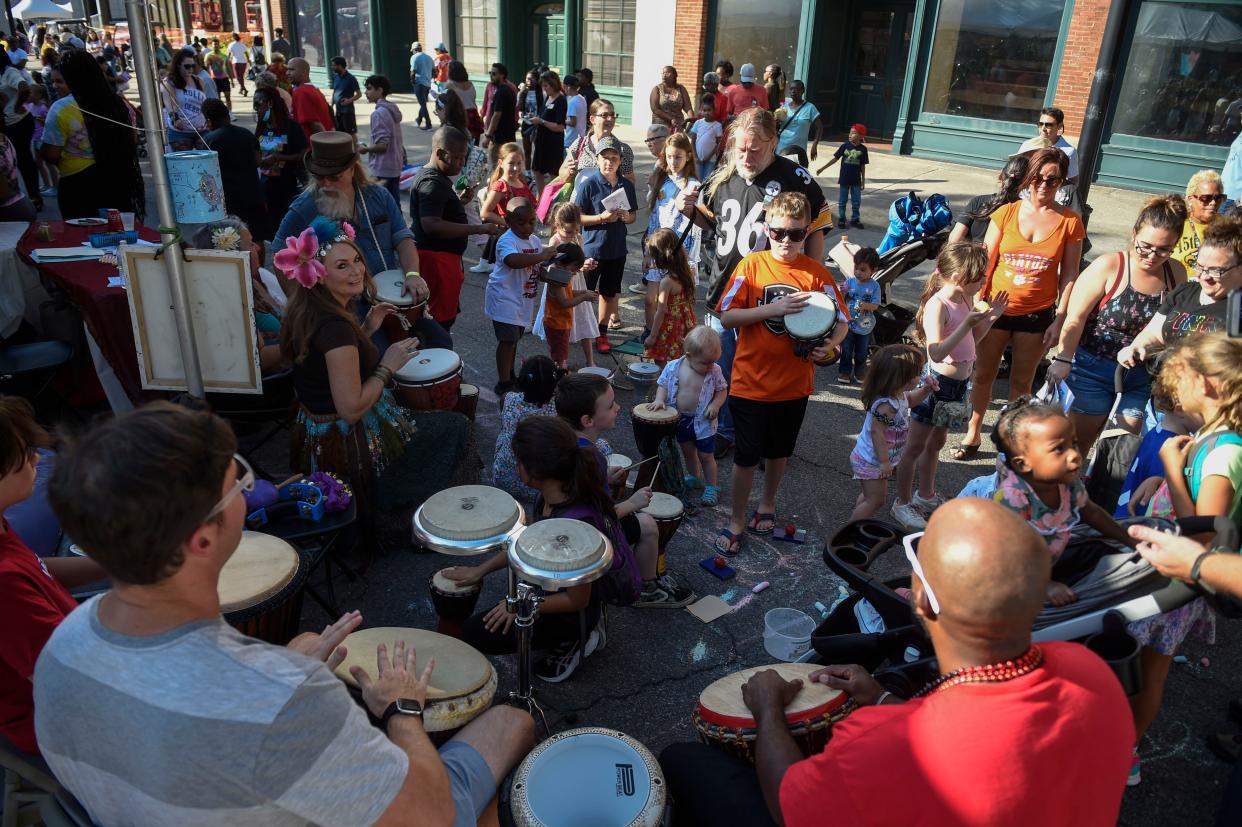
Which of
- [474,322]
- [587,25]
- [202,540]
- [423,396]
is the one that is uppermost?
[587,25]

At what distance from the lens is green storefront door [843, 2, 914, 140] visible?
50.4ft

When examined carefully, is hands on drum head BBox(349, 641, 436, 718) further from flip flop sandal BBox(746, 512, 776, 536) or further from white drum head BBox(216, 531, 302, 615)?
flip flop sandal BBox(746, 512, 776, 536)

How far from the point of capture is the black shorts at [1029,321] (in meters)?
5.12

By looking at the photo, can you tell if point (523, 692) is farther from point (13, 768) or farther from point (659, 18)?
point (659, 18)

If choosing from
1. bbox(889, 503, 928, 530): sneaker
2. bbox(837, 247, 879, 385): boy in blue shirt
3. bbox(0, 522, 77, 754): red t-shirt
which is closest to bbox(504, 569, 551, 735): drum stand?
bbox(0, 522, 77, 754): red t-shirt

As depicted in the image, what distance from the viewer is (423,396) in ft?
15.0

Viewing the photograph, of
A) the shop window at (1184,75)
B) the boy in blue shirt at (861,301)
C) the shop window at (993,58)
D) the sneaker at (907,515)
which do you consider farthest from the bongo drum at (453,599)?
the shop window at (993,58)

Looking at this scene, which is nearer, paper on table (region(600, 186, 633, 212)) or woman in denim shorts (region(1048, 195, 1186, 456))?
woman in denim shorts (region(1048, 195, 1186, 456))

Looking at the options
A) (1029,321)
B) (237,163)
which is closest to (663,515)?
(1029,321)

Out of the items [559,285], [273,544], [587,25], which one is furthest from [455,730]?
[587,25]

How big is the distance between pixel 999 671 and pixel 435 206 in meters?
A: 5.02

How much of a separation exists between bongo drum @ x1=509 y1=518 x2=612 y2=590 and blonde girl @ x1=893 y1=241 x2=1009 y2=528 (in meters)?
2.67

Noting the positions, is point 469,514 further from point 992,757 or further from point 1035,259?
point 1035,259

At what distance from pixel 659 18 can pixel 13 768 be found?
17057 millimetres
